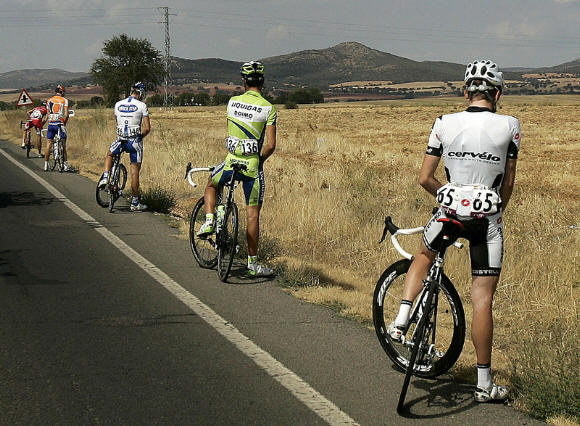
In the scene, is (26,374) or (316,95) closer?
(26,374)

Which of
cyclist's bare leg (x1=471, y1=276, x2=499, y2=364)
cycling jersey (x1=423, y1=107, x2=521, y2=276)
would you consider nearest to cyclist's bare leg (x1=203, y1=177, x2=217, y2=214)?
cycling jersey (x1=423, y1=107, x2=521, y2=276)

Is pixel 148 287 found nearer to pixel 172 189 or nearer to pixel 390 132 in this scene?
pixel 172 189

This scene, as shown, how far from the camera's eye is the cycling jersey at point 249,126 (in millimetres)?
8203

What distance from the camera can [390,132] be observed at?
148 feet

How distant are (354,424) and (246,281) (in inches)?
159

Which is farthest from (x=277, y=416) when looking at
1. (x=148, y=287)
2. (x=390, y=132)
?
(x=390, y=132)

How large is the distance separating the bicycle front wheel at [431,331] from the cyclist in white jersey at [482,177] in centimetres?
19

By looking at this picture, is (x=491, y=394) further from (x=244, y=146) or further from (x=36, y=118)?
(x=36, y=118)

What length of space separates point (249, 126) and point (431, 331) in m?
3.70

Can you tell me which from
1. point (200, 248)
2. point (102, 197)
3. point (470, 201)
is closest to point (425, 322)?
point (470, 201)

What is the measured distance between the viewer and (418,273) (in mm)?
5168

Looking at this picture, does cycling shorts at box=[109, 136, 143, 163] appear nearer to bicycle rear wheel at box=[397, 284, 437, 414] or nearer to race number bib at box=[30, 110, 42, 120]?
bicycle rear wheel at box=[397, 284, 437, 414]

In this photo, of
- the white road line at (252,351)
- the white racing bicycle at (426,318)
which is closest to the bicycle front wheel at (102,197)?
the white road line at (252,351)

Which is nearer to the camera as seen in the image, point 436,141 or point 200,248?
point 436,141
